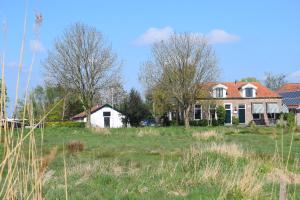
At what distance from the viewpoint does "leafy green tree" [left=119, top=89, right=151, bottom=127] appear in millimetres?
46406

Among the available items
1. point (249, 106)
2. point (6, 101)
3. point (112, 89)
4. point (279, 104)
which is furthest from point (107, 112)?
point (6, 101)

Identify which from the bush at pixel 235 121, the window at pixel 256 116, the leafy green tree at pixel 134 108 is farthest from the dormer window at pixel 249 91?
the leafy green tree at pixel 134 108

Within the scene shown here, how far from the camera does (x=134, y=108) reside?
153 feet

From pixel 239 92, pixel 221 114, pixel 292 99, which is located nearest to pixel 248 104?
pixel 239 92

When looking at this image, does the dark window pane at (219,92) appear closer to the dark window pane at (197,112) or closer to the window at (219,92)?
the window at (219,92)

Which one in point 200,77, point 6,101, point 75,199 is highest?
point 200,77

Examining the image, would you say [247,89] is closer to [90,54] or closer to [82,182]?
[90,54]

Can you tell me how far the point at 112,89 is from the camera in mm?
45188

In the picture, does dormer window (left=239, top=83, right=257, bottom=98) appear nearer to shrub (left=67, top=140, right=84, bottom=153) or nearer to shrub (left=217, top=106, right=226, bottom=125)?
shrub (left=217, top=106, right=226, bottom=125)

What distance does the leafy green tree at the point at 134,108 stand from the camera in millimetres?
46406

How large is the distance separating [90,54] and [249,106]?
21.4m

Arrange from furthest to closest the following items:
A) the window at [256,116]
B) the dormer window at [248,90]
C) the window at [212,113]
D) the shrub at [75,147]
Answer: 1. the dormer window at [248,90]
2. the window at [256,116]
3. the window at [212,113]
4. the shrub at [75,147]

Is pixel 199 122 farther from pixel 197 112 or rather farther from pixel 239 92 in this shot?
pixel 239 92

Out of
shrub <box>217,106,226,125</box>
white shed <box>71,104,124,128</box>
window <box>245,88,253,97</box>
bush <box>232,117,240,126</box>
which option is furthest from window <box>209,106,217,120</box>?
white shed <box>71,104,124,128</box>
